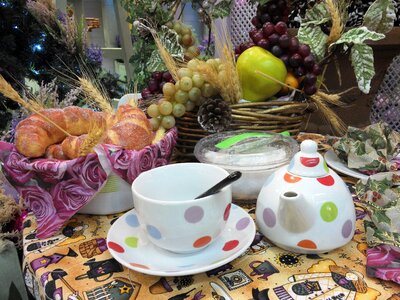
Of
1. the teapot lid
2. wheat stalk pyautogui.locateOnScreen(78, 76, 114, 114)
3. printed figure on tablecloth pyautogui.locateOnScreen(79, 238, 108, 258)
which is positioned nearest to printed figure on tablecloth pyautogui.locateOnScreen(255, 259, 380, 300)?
the teapot lid

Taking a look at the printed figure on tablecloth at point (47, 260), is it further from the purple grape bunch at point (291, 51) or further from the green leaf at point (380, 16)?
the green leaf at point (380, 16)

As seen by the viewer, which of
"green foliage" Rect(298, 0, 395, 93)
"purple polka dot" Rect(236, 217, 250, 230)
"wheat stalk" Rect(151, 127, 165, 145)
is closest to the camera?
"purple polka dot" Rect(236, 217, 250, 230)

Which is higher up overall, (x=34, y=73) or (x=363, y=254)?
(x=34, y=73)

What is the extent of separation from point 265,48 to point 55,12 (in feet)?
2.40

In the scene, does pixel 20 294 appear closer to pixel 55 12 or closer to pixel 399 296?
pixel 399 296

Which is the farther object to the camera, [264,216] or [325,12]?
[325,12]

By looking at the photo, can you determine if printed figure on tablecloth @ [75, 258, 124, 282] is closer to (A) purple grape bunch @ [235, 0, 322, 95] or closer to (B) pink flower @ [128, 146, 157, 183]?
(B) pink flower @ [128, 146, 157, 183]

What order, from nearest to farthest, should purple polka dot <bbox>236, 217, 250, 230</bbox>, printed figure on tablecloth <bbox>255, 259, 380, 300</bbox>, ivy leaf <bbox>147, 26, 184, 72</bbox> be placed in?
A: printed figure on tablecloth <bbox>255, 259, 380, 300</bbox> → purple polka dot <bbox>236, 217, 250, 230</bbox> → ivy leaf <bbox>147, 26, 184, 72</bbox>

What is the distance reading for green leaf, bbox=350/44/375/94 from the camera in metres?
0.75

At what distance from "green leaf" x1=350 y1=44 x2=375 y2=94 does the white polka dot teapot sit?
341 mm

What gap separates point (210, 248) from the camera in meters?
0.48

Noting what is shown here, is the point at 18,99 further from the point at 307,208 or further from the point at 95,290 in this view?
the point at 307,208

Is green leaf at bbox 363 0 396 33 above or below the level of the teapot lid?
above

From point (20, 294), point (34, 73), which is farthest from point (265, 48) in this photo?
point (34, 73)
